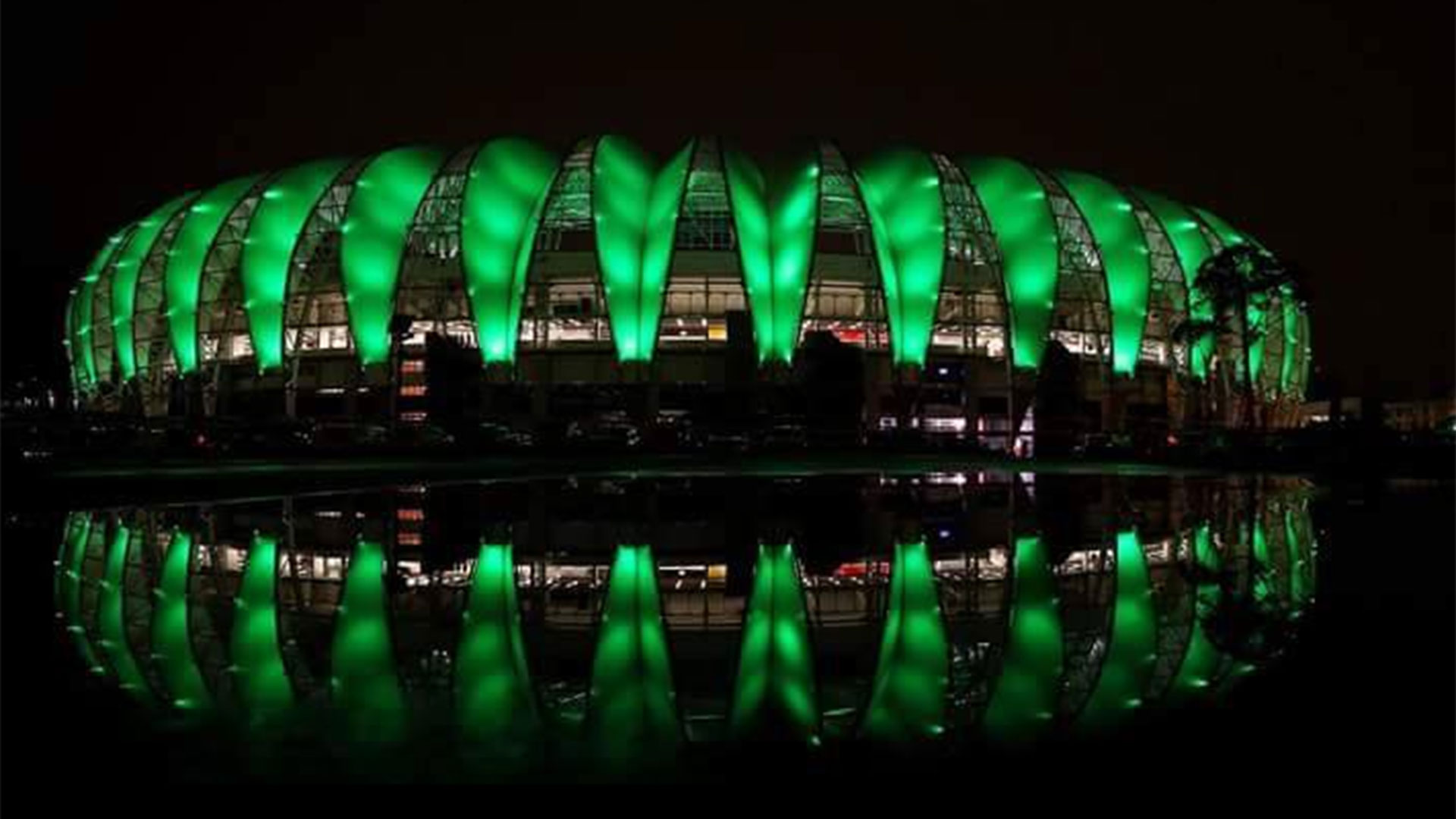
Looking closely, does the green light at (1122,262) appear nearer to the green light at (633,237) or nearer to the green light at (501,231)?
the green light at (633,237)

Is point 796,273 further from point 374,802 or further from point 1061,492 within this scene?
point 374,802

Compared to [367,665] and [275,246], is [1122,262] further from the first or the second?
[367,665]

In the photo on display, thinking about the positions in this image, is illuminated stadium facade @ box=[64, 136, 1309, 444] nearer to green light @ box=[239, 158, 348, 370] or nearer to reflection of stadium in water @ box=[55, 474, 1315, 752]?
green light @ box=[239, 158, 348, 370]

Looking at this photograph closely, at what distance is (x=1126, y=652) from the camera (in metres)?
7.00

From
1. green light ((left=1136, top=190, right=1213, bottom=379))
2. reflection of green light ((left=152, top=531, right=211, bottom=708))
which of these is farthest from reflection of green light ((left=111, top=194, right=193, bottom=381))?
reflection of green light ((left=152, top=531, right=211, bottom=708))

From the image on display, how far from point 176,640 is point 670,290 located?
5573 centimetres

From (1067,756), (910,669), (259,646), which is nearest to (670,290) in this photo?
(259,646)

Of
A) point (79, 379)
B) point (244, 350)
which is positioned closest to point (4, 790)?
point (244, 350)

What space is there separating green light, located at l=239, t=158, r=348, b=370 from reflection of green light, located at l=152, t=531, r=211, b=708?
192 ft

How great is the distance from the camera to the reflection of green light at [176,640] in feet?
19.2

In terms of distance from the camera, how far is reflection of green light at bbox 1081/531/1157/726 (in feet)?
18.4

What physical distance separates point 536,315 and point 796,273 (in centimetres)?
1329

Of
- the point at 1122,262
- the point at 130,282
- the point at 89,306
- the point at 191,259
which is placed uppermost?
the point at 191,259

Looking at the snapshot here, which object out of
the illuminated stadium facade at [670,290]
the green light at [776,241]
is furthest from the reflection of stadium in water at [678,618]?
the green light at [776,241]
